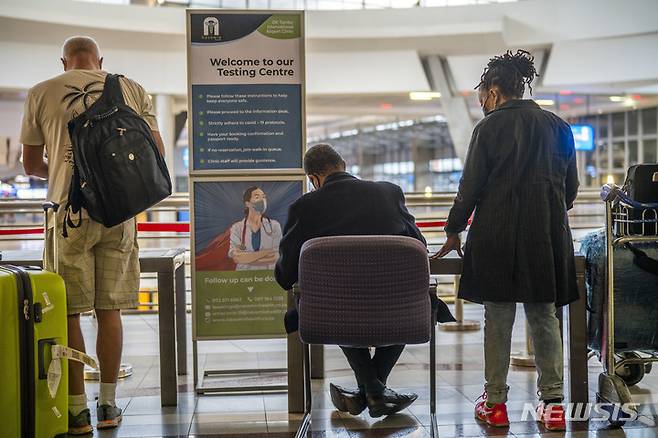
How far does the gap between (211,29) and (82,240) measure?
1.38 m

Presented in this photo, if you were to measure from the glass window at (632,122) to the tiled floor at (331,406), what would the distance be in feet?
57.2

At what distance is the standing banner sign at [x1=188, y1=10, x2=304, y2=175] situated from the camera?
3977mm

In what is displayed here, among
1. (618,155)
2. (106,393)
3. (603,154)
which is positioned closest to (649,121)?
(618,155)

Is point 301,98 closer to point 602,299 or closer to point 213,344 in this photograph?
point 602,299

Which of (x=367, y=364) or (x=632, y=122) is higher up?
(x=632, y=122)

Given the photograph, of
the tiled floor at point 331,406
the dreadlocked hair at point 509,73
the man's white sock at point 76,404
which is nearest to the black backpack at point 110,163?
the man's white sock at point 76,404

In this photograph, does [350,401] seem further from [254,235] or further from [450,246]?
[254,235]

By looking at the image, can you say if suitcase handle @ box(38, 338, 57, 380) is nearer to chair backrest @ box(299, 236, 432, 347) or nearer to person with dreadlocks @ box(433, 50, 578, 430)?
chair backrest @ box(299, 236, 432, 347)

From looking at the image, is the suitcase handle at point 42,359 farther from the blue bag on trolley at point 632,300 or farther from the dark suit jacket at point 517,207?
the blue bag on trolley at point 632,300

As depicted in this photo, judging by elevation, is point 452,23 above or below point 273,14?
above

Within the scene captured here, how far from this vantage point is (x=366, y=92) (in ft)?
44.7

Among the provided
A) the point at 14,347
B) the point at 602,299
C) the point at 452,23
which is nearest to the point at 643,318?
the point at 602,299

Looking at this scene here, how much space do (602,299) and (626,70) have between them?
10.8 meters

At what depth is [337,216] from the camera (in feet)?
9.98
